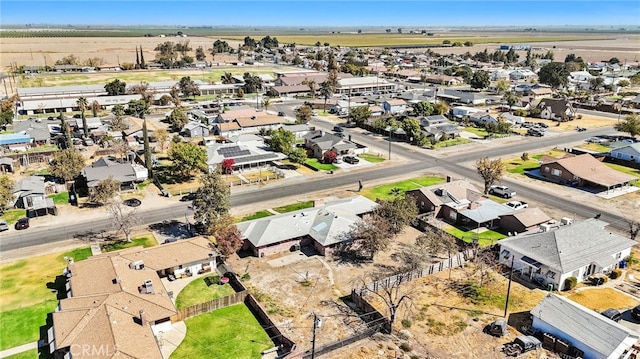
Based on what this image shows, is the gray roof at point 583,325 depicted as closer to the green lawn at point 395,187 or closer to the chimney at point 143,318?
the chimney at point 143,318

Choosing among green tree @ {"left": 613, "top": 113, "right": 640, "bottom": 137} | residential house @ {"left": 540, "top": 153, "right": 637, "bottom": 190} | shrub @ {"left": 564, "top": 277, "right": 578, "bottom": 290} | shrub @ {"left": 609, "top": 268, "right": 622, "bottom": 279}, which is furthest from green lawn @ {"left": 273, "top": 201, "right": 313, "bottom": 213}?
green tree @ {"left": 613, "top": 113, "right": 640, "bottom": 137}

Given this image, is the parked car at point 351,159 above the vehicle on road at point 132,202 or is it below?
Answer: above

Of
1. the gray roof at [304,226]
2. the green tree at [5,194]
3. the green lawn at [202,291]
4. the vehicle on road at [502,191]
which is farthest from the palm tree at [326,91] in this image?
the green lawn at [202,291]

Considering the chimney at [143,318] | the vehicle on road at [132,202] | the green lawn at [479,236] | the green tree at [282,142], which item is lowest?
A: the green lawn at [479,236]

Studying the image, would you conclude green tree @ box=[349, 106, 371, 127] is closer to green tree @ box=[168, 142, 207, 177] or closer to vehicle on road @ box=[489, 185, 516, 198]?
vehicle on road @ box=[489, 185, 516, 198]

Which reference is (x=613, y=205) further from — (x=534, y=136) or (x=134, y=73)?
(x=134, y=73)

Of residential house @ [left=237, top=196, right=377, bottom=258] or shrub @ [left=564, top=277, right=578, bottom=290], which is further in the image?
residential house @ [left=237, top=196, right=377, bottom=258]

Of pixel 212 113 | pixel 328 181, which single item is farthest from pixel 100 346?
pixel 212 113
